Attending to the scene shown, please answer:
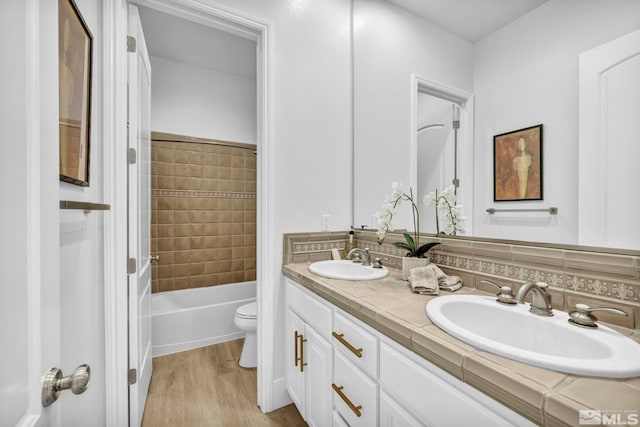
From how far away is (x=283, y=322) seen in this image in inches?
66.0

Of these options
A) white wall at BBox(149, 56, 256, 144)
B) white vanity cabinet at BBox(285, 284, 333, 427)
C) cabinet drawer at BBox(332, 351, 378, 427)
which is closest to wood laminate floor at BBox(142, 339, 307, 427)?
white vanity cabinet at BBox(285, 284, 333, 427)

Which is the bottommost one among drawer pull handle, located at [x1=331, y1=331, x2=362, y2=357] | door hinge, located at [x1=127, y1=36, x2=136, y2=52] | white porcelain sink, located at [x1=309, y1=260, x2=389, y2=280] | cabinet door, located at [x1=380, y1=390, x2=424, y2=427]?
cabinet door, located at [x1=380, y1=390, x2=424, y2=427]

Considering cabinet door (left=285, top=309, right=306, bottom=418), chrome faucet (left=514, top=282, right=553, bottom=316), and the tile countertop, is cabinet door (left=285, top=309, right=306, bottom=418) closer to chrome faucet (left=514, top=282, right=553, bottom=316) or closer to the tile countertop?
the tile countertop

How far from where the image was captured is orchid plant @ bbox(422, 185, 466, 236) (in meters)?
1.19

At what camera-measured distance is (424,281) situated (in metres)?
1.08

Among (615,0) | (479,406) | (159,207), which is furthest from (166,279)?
(615,0)

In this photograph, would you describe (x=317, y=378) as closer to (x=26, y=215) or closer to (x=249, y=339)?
(x=249, y=339)

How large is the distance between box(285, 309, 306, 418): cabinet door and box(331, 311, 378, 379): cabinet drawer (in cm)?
38

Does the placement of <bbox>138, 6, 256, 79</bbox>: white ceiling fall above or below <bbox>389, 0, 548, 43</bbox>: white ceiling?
above

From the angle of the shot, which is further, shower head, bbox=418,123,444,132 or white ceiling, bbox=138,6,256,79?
white ceiling, bbox=138,6,256,79

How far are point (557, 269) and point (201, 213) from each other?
271cm

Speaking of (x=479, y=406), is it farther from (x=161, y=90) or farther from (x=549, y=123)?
(x=161, y=90)

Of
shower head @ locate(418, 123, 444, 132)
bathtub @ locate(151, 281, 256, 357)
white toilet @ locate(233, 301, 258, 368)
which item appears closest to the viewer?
shower head @ locate(418, 123, 444, 132)

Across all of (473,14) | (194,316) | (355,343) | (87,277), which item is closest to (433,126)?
(473,14)
